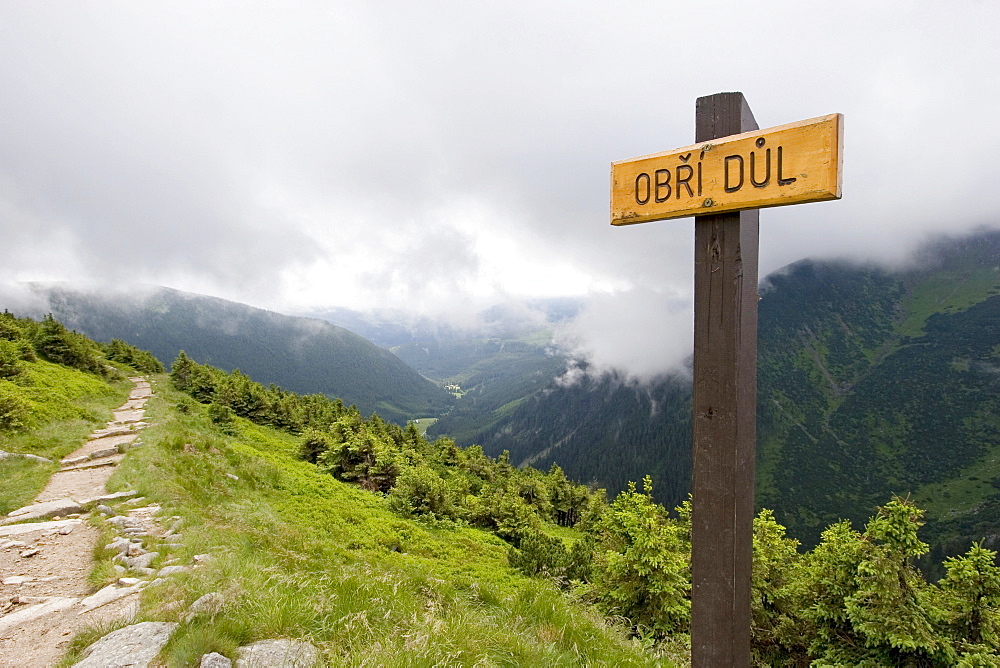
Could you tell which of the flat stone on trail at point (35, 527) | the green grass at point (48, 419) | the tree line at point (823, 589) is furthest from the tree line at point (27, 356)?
the tree line at point (823, 589)

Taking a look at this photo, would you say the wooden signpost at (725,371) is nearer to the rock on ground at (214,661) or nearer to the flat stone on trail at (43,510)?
the rock on ground at (214,661)

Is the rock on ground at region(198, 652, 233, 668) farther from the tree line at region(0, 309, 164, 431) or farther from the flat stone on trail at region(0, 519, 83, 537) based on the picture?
the tree line at region(0, 309, 164, 431)

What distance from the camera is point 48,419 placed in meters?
13.6

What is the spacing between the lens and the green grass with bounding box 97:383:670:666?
3715mm

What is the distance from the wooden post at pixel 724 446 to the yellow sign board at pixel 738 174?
0.17m

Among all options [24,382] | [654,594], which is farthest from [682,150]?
[24,382]

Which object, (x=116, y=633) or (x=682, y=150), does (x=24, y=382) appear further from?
(x=682, y=150)

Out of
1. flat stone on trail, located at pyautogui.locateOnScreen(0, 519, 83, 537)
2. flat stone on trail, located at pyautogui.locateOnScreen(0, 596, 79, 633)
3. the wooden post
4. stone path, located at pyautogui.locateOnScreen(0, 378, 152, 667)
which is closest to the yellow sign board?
the wooden post

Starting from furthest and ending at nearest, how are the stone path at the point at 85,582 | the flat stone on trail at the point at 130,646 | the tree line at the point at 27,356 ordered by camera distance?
the tree line at the point at 27,356 → the stone path at the point at 85,582 → the flat stone on trail at the point at 130,646

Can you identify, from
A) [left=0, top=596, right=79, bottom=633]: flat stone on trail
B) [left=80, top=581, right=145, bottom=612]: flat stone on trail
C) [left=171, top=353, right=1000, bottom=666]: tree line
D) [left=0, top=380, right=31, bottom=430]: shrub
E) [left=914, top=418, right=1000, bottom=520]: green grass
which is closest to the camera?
[left=0, top=596, right=79, bottom=633]: flat stone on trail

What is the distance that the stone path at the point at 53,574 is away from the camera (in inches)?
163

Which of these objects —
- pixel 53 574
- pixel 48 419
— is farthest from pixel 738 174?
pixel 48 419

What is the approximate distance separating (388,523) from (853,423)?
237m

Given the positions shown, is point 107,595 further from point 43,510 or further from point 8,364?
point 8,364
